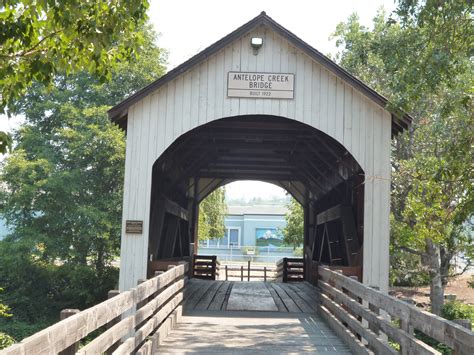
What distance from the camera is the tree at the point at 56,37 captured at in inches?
209

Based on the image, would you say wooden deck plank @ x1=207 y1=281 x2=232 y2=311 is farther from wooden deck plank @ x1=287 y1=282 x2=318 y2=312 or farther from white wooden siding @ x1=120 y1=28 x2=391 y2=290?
white wooden siding @ x1=120 y1=28 x2=391 y2=290

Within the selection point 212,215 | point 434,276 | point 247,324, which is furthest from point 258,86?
point 212,215

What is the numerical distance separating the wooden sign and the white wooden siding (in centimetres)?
7

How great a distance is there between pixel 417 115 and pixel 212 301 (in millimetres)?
8681

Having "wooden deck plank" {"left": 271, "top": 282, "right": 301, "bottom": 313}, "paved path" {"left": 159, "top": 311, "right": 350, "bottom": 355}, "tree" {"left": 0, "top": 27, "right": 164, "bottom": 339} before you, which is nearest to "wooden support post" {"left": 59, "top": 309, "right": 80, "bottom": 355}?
"paved path" {"left": 159, "top": 311, "right": 350, "bottom": 355}

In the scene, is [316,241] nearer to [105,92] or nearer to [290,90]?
[290,90]

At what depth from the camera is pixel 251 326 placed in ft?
27.9

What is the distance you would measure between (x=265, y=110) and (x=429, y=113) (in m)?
8.49

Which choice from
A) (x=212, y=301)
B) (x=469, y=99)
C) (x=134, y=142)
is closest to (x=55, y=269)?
(x=212, y=301)

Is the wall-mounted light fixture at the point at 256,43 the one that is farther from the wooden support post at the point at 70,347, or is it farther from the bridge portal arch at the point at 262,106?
the wooden support post at the point at 70,347

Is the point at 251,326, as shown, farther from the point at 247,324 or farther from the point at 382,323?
the point at 382,323

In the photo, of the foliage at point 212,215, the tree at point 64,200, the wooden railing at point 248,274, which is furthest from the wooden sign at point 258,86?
the foliage at point 212,215

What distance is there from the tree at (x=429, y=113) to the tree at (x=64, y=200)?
793 centimetres

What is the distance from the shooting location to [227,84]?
9367 millimetres
